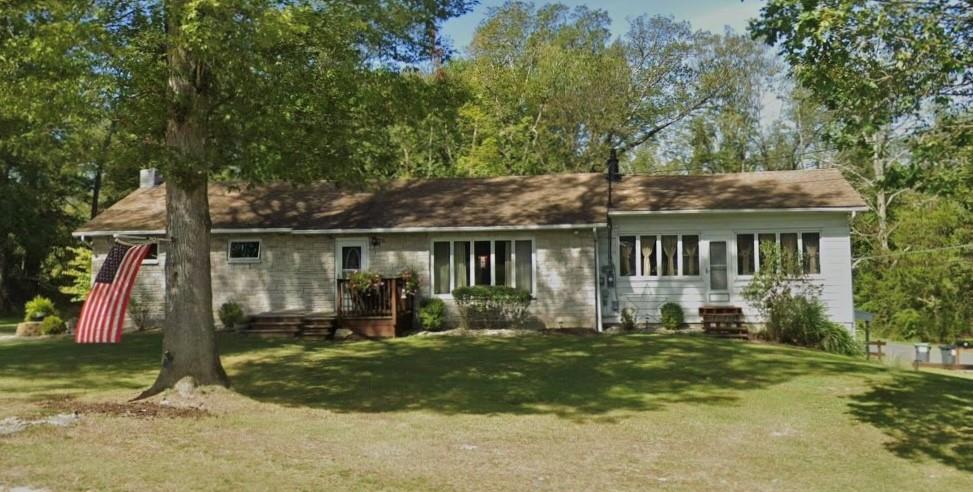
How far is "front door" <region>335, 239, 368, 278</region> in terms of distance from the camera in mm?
20812

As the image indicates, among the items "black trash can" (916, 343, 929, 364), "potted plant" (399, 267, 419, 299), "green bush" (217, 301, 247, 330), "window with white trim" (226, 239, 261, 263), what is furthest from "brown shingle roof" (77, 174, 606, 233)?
"black trash can" (916, 343, 929, 364)

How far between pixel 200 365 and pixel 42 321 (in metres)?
13.0

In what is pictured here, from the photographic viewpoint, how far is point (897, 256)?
32219 mm

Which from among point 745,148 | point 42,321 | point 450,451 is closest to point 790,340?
point 450,451

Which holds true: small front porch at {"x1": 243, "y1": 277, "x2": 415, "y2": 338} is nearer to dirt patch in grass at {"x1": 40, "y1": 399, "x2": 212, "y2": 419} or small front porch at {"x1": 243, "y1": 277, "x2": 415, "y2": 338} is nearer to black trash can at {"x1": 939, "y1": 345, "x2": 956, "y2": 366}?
dirt patch in grass at {"x1": 40, "y1": 399, "x2": 212, "y2": 419}

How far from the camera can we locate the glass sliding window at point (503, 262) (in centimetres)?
2022

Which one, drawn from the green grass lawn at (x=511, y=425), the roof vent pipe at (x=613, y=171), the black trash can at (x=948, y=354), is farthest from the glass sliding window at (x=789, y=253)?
the black trash can at (x=948, y=354)

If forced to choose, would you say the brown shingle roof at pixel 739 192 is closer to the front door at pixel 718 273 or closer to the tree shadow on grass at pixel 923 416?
the front door at pixel 718 273

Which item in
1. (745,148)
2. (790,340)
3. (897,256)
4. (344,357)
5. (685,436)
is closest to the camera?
(685,436)

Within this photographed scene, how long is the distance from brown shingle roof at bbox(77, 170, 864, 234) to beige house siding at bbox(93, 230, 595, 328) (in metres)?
0.47

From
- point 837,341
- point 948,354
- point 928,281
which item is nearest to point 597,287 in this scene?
point 837,341

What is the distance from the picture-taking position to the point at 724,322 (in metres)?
19.2

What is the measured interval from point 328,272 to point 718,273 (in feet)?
34.2

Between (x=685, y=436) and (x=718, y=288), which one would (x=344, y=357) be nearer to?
(x=685, y=436)
